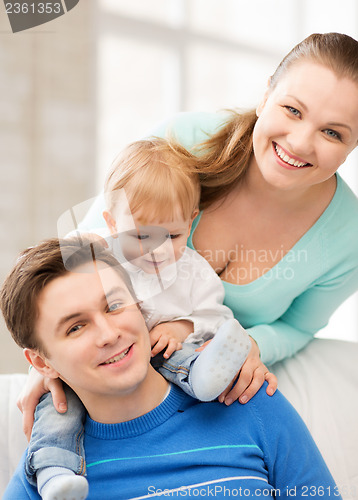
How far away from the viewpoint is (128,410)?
869 mm

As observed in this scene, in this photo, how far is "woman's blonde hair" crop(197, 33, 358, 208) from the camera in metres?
0.92

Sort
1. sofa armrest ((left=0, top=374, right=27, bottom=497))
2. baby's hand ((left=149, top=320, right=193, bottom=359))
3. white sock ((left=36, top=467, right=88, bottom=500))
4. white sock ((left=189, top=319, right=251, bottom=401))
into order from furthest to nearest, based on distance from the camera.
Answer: sofa armrest ((left=0, top=374, right=27, bottom=497)) → baby's hand ((left=149, top=320, right=193, bottom=359)) → white sock ((left=189, top=319, right=251, bottom=401)) → white sock ((left=36, top=467, right=88, bottom=500))

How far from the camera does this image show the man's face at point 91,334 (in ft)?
2.61

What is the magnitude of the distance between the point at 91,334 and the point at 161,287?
0.16 metres

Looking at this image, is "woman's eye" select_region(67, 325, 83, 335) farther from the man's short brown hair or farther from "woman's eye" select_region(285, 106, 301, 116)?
"woman's eye" select_region(285, 106, 301, 116)

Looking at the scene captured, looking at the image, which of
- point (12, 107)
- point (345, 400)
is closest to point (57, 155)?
point (12, 107)

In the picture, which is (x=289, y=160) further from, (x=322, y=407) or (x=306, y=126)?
(x=322, y=407)

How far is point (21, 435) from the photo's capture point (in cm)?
104

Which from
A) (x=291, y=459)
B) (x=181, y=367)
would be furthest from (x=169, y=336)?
(x=291, y=459)

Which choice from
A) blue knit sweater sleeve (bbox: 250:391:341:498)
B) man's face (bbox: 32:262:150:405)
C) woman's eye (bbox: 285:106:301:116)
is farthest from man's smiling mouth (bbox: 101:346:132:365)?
woman's eye (bbox: 285:106:301:116)

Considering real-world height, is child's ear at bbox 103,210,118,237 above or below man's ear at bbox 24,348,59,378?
above

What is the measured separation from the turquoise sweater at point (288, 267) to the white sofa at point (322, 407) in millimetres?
62

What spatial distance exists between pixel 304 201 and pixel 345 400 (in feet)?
1.29

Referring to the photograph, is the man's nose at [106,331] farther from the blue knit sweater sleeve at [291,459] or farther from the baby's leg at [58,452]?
the blue knit sweater sleeve at [291,459]
